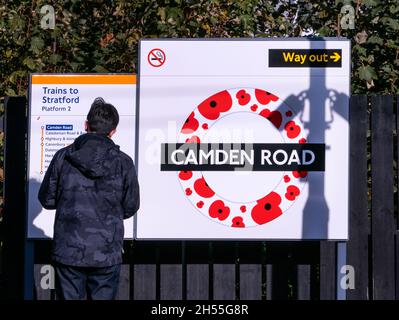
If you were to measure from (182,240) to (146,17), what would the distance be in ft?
10.2

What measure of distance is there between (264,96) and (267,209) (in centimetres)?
91

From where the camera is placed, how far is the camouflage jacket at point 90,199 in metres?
6.54

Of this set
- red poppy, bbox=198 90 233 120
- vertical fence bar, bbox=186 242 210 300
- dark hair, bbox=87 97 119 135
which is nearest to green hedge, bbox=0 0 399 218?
red poppy, bbox=198 90 233 120

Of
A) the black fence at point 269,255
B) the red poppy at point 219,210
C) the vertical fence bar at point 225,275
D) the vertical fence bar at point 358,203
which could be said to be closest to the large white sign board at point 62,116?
the black fence at point 269,255

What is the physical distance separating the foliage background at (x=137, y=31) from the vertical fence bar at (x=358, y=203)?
1338mm

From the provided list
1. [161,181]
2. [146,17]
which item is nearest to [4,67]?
[146,17]

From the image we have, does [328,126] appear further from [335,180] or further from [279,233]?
[279,233]

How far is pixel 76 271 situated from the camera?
258 inches

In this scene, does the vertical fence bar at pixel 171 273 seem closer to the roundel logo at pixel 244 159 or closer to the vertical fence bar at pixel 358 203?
the roundel logo at pixel 244 159

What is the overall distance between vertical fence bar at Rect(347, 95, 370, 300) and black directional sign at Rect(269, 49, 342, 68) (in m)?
0.40

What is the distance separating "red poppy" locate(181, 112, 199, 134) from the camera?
775 centimetres

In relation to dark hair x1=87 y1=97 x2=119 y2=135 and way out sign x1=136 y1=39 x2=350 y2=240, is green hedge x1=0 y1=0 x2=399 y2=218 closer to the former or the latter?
way out sign x1=136 y1=39 x2=350 y2=240

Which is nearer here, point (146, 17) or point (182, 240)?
point (182, 240)

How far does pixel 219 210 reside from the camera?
7742mm
